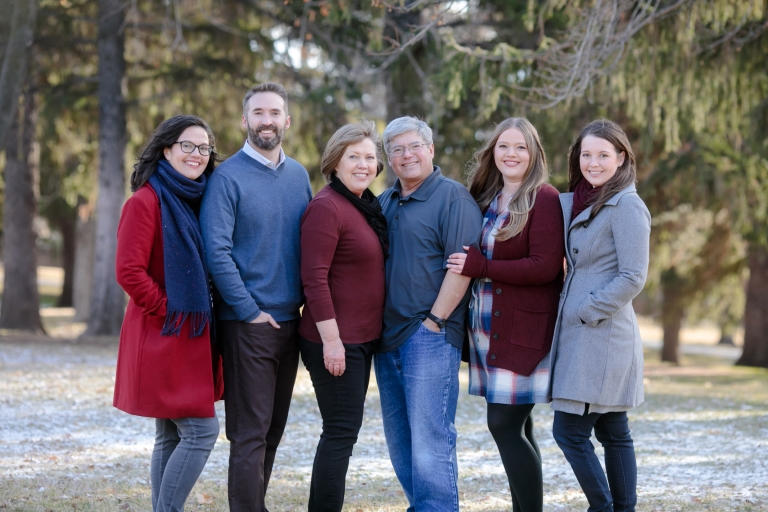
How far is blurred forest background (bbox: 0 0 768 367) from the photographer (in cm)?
855

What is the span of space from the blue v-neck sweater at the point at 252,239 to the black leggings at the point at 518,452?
3.84 ft

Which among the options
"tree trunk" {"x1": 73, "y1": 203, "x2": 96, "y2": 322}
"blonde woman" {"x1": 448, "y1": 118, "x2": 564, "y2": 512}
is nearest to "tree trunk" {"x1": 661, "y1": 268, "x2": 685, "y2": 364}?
"tree trunk" {"x1": 73, "y1": 203, "x2": 96, "y2": 322}

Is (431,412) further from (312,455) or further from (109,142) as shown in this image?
(109,142)

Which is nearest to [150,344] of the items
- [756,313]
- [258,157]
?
[258,157]

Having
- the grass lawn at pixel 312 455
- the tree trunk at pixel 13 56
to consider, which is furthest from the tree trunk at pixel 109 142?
the tree trunk at pixel 13 56

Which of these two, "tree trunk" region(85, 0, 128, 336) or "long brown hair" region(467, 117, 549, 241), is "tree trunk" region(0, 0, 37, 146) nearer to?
"long brown hair" region(467, 117, 549, 241)

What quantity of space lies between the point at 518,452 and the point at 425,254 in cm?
110

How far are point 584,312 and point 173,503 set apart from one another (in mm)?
2213

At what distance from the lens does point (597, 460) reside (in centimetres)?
396

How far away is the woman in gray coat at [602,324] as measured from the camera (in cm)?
384

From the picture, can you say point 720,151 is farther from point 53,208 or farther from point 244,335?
point 53,208

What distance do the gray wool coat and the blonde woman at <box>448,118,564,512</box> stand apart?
91 mm

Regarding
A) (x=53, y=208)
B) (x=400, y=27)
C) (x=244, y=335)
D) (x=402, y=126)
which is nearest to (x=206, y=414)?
(x=244, y=335)

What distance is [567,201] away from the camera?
4.16m
